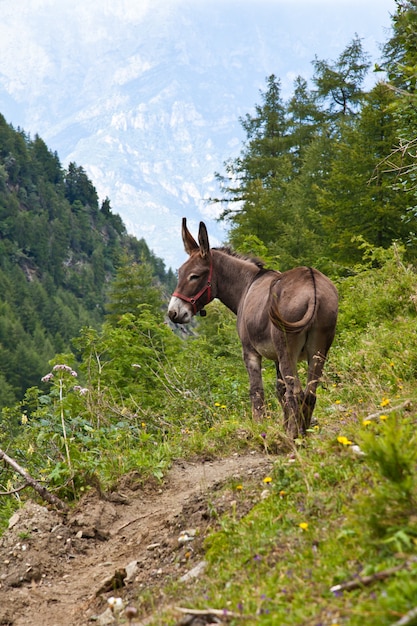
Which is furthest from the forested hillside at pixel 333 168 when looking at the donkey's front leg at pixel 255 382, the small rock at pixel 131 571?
the small rock at pixel 131 571

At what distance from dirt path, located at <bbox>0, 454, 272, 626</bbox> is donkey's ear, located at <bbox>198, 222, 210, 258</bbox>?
281 centimetres

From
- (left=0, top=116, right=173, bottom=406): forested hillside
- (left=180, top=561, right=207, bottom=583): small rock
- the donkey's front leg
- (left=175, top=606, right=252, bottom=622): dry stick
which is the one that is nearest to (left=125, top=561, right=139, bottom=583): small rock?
(left=180, top=561, right=207, bottom=583): small rock

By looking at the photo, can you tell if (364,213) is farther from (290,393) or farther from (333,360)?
(290,393)

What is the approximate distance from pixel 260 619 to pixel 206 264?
18.8 ft

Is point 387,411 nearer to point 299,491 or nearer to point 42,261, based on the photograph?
point 299,491

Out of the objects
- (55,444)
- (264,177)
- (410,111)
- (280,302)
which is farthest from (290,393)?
(264,177)

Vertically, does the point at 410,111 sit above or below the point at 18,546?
above

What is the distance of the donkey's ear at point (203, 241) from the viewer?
7.51 meters

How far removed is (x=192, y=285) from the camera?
8102 millimetres

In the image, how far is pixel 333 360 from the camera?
8.93 meters

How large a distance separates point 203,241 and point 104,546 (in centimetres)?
394

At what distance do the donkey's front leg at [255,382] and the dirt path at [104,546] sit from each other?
1180 millimetres

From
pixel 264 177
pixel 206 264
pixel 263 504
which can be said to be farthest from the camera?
pixel 264 177

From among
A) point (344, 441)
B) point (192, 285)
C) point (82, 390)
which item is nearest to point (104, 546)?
point (344, 441)
